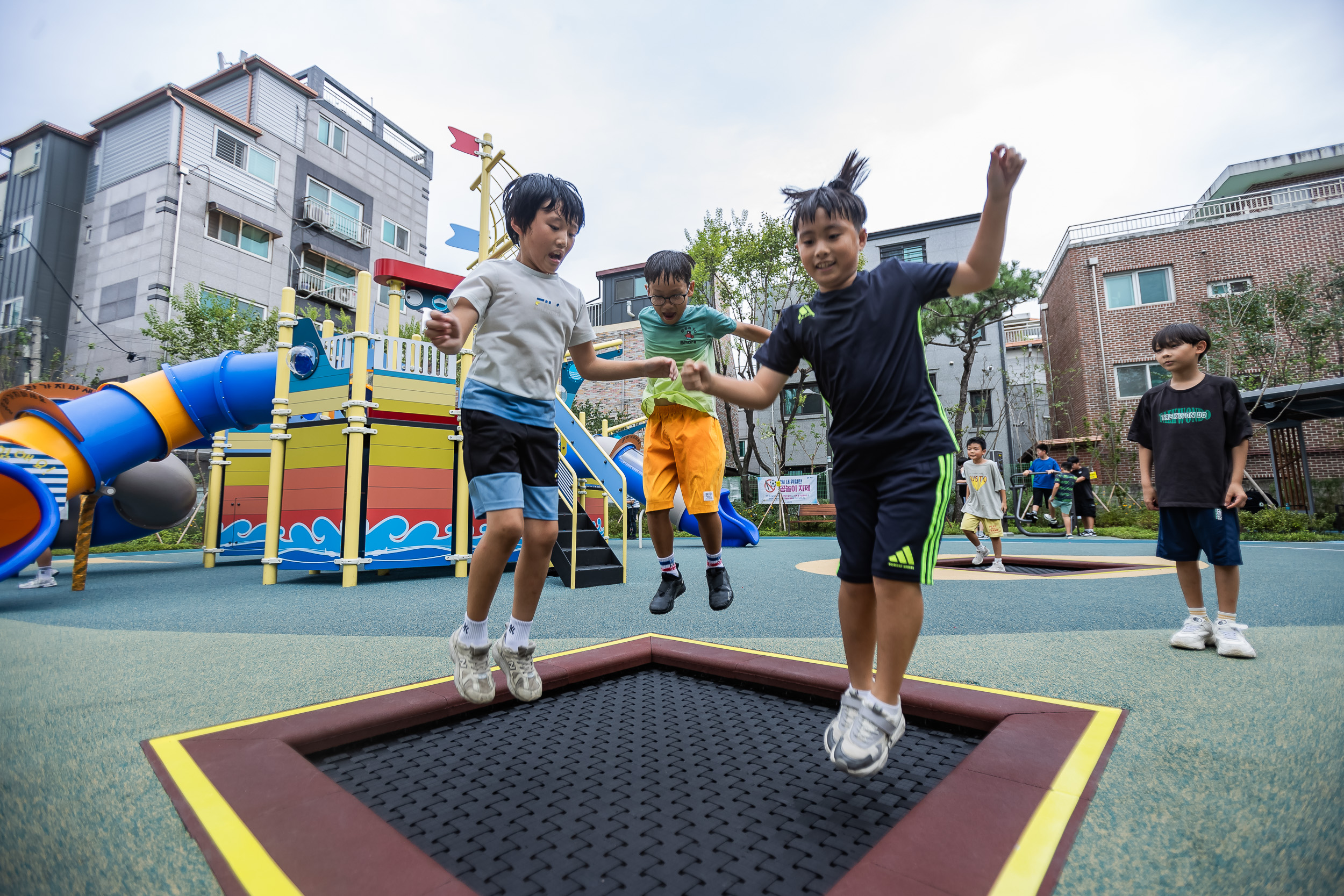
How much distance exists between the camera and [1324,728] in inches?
50.6

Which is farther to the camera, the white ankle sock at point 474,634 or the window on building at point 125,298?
the window on building at point 125,298

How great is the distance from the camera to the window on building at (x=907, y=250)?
59.7 ft

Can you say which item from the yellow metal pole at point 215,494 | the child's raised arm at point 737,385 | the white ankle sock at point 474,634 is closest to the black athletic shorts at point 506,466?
the white ankle sock at point 474,634

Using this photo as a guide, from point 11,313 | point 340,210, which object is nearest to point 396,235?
point 340,210

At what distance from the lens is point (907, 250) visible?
1862 centimetres

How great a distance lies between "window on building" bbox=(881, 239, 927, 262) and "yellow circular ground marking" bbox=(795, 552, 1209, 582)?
13.0 meters

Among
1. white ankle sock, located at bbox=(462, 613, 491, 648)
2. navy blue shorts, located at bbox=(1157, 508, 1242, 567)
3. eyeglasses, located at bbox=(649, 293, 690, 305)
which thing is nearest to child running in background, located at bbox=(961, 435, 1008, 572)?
navy blue shorts, located at bbox=(1157, 508, 1242, 567)

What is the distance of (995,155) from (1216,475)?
2295 millimetres

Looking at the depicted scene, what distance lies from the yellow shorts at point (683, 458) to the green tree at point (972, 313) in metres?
12.7

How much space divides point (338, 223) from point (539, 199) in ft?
63.9

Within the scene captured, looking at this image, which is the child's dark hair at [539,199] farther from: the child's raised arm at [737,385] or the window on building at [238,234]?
the window on building at [238,234]

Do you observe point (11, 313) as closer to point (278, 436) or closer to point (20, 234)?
point (20, 234)

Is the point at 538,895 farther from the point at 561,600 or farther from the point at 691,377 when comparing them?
the point at 561,600

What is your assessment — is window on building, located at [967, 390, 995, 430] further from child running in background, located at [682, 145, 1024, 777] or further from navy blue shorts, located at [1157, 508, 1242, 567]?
child running in background, located at [682, 145, 1024, 777]
